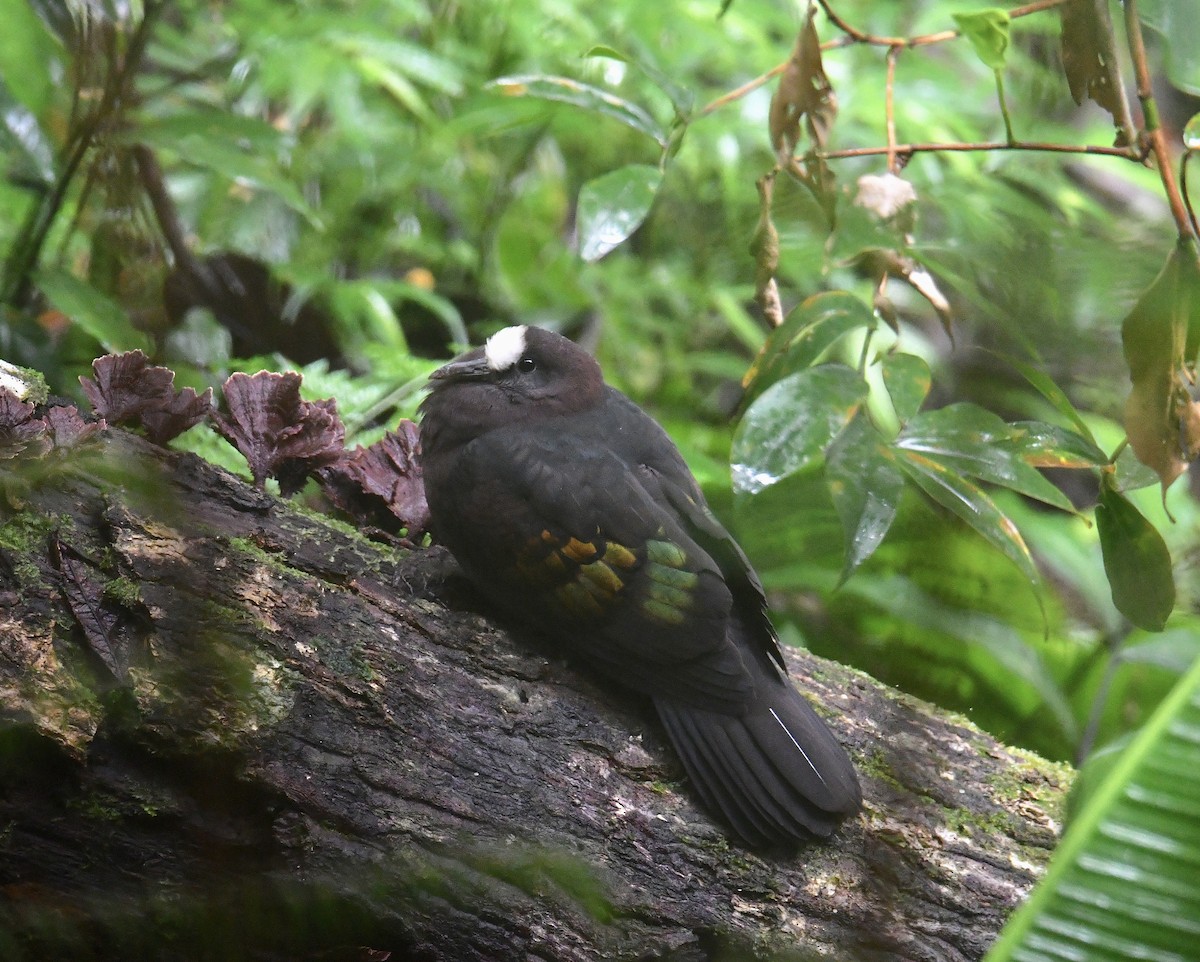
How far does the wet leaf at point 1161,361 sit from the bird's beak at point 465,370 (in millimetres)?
1092

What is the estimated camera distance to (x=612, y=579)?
5.36 feet

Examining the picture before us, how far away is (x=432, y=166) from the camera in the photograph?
3.81m

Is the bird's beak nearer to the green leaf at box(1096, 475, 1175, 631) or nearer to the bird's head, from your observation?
the bird's head

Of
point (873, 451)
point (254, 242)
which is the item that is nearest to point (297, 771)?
point (873, 451)

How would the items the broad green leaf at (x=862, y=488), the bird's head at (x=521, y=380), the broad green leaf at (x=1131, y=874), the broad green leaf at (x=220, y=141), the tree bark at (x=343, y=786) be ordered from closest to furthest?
1. the broad green leaf at (x=1131, y=874)
2. the tree bark at (x=343, y=786)
3. the broad green leaf at (x=862, y=488)
4. the bird's head at (x=521, y=380)
5. the broad green leaf at (x=220, y=141)

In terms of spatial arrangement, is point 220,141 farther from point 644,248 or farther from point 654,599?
point 644,248

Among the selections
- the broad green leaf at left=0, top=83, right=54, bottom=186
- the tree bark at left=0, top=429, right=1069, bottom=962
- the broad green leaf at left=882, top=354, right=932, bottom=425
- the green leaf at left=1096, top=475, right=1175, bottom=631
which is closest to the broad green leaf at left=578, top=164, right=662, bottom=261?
the broad green leaf at left=882, top=354, right=932, bottom=425

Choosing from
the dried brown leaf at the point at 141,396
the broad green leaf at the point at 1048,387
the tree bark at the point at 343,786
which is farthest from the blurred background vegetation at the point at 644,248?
the tree bark at the point at 343,786

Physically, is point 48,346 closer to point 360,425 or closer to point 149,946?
point 360,425

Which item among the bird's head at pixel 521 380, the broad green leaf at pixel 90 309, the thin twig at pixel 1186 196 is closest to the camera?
the thin twig at pixel 1186 196

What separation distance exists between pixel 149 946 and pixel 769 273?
142 centimetres

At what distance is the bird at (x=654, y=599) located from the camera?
5.13 ft

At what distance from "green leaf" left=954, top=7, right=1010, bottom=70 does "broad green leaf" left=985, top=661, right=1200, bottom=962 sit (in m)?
1.22

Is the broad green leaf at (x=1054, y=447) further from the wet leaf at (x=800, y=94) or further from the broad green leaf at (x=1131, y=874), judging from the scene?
the broad green leaf at (x=1131, y=874)
